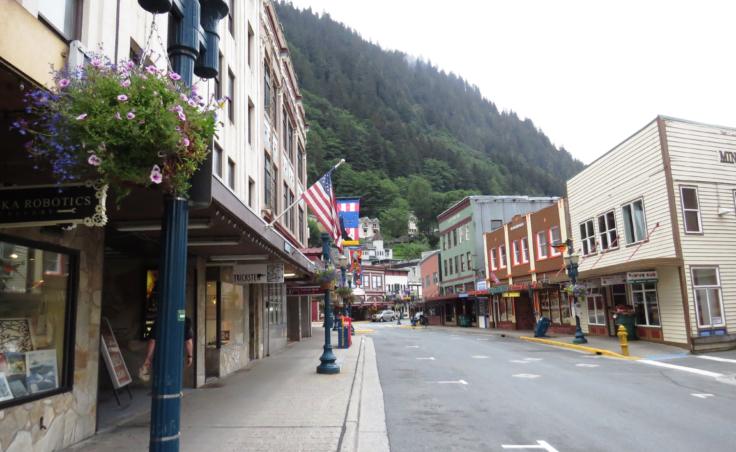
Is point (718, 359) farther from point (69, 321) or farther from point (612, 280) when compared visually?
point (69, 321)

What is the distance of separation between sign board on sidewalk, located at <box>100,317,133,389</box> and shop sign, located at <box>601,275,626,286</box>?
1949 centimetres

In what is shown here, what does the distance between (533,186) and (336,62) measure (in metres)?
79.8

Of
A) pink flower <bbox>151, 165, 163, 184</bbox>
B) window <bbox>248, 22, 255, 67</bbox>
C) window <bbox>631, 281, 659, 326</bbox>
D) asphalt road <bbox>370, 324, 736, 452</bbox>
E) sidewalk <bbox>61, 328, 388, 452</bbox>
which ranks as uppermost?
window <bbox>248, 22, 255, 67</bbox>

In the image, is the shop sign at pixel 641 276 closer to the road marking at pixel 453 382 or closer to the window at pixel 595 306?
the window at pixel 595 306

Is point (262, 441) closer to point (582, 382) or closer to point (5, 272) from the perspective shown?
point (5, 272)

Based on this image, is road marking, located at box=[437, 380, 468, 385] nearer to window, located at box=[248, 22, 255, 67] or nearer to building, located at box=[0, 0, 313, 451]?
building, located at box=[0, 0, 313, 451]

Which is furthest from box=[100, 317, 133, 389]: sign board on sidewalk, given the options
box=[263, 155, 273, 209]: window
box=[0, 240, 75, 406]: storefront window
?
box=[263, 155, 273, 209]: window

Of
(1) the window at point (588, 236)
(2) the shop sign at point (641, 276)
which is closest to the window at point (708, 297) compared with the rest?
(2) the shop sign at point (641, 276)

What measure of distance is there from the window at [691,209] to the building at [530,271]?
7.41 meters

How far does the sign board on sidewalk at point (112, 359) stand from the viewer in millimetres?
9632

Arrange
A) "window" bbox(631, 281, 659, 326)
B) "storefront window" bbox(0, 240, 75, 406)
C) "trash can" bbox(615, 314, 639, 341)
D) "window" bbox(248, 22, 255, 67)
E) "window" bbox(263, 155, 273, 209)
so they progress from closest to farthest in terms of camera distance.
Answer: "storefront window" bbox(0, 240, 75, 406) < "window" bbox(248, 22, 255, 67) < "window" bbox(263, 155, 273, 209) < "window" bbox(631, 281, 659, 326) < "trash can" bbox(615, 314, 639, 341)

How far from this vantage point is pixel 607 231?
80.9ft

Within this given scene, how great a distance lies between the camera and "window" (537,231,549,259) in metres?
32.5

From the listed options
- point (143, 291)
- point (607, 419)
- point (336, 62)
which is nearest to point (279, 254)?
point (143, 291)
